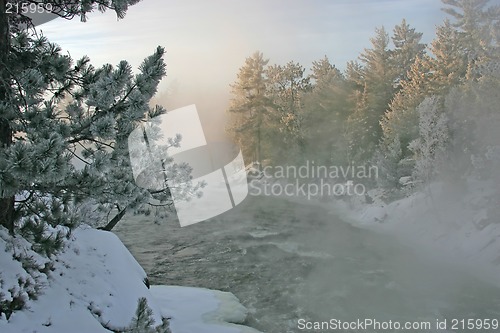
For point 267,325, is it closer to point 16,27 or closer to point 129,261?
point 129,261

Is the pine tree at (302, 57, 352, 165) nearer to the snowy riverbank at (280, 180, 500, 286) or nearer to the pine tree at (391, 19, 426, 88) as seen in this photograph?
the pine tree at (391, 19, 426, 88)

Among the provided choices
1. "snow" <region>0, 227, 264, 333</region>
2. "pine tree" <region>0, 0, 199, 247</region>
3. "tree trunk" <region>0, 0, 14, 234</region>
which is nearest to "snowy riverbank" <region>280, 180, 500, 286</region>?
"snow" <region>0, 227, 264, 333</region>

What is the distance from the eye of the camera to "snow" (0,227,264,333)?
5.05 metres

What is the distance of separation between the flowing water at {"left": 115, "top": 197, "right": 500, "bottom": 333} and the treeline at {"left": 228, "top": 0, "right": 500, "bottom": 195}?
5652 mm

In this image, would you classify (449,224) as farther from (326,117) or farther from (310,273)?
(326,117)

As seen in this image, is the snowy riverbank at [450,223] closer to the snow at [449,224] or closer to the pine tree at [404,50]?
the snow at [449,224]

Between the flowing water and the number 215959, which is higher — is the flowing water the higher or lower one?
the lower one

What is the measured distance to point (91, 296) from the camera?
6047mm

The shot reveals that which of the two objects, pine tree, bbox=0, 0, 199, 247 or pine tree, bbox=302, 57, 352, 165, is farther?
pine tree, bbox=302, 57, 352, 165

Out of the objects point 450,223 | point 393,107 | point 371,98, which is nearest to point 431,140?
point 450,223

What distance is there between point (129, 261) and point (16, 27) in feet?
15.3

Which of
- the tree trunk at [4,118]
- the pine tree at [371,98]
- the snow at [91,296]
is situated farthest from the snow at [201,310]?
the pine tree at [371,98]

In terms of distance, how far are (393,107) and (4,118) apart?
2639 cm

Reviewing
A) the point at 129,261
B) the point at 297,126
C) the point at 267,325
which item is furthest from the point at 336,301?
the point at 297,126
